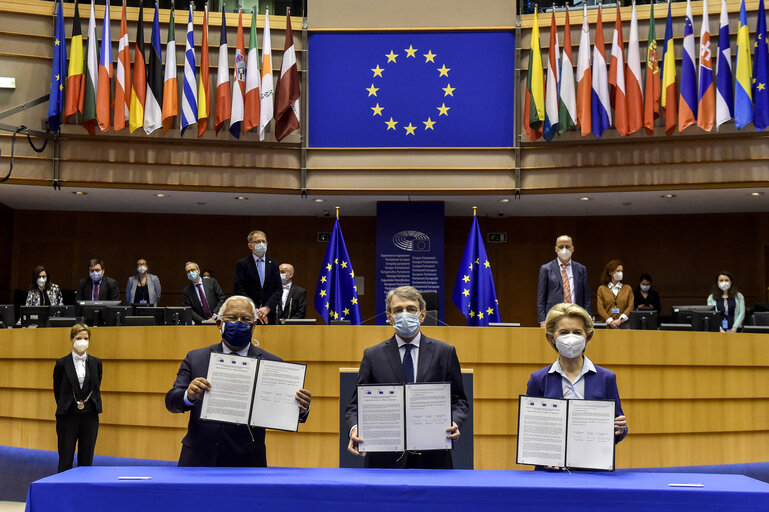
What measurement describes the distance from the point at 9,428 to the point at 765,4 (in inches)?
435

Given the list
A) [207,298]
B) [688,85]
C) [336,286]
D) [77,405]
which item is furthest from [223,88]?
[688,85]

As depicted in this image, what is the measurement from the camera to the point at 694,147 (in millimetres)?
11562

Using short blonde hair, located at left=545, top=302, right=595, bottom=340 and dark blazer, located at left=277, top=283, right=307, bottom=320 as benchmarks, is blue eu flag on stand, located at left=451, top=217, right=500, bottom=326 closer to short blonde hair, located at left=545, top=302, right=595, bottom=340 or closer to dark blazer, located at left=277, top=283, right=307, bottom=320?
dark blazer, located at left=277, top=283, right=307, bottom=320

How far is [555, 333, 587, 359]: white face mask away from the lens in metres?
3.60

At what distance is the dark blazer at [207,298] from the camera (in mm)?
9945

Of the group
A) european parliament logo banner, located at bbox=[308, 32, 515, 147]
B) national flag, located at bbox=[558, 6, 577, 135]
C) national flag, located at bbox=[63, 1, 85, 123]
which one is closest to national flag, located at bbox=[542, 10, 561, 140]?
national flag, located at bbox=[558, 6, 577, 135]

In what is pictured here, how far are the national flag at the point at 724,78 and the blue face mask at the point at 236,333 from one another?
9119mm

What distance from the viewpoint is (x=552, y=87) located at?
1168 cm

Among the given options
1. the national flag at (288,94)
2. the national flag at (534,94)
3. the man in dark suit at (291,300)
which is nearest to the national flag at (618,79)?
the national flag at (534,94)

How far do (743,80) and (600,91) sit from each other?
1863 millimetres

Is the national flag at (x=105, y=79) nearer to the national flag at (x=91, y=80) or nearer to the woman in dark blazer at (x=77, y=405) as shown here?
the national flag at (x=91, y=80)

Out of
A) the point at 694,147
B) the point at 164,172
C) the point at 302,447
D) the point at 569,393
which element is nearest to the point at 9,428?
the point at 302,447

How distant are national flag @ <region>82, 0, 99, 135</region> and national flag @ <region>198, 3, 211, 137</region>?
145cm

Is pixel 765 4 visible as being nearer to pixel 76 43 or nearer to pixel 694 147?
pixel 694 147
